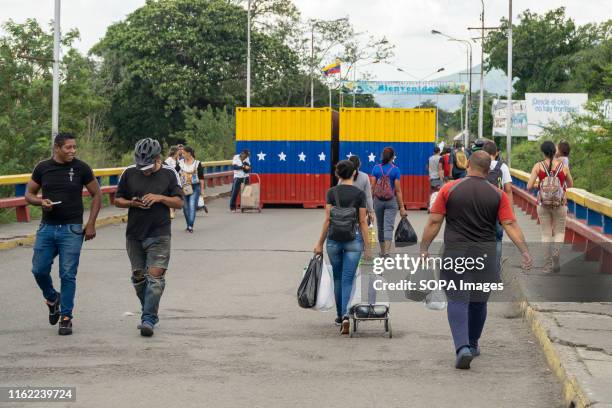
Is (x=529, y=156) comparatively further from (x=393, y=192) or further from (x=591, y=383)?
(x=591, y=383)

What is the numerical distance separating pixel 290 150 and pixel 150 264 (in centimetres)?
2023

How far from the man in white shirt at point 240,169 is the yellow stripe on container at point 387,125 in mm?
3302

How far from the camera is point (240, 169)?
27500mm

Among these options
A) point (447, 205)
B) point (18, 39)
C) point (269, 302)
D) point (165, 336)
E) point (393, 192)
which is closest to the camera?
point (447, 205)

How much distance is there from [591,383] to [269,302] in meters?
5.34

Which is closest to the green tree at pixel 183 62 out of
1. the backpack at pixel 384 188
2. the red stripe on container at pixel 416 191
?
the red stripe on container at pixel 416 191

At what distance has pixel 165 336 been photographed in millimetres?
9688

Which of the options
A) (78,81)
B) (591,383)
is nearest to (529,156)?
(78,81)

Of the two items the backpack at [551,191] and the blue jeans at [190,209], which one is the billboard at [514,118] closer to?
the blue jeans at [190,209]

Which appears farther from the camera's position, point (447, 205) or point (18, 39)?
point (18, 39)

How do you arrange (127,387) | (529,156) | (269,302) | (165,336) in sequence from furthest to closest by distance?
(529,156) < (269,302) < (165,336) < (127,387)

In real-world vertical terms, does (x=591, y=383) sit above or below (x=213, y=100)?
below

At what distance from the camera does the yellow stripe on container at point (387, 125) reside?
2916cm

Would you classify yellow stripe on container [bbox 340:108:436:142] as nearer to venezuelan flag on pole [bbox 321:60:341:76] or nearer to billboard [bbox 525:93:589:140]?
venezuelan flag on pole [bbox 321:60:341:76]
